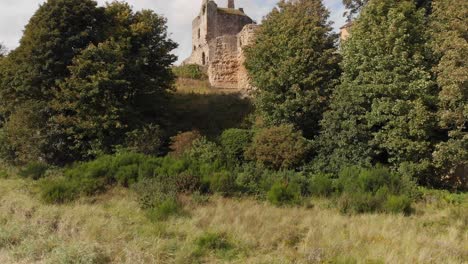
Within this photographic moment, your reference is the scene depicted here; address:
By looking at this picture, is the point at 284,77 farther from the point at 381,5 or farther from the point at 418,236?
the point at 418,236

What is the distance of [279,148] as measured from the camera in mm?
14617

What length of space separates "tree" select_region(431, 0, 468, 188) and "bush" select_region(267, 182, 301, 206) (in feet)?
15.5

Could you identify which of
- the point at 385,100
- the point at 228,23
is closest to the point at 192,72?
the point at 228,23

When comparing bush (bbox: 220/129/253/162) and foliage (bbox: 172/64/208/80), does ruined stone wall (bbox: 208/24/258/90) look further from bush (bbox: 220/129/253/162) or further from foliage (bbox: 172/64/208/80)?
bush (bbox: 220/129/253/162)

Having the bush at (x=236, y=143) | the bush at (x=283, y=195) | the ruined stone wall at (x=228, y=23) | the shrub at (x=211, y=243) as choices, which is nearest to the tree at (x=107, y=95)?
the bush at (x=236, y=143)

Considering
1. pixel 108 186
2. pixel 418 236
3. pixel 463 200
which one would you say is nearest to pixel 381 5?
pixel 463 200

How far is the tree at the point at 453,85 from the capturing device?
1256cm

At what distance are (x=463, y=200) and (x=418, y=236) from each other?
5.15 m

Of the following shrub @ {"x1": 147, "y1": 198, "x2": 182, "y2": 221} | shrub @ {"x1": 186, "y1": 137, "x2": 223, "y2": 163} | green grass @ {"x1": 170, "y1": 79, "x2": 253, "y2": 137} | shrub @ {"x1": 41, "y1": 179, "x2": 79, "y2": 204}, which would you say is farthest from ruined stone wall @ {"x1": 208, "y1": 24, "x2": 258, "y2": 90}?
shrub @ {"x1": 147, "y1": 198, "x2": 182, "y2": 221}

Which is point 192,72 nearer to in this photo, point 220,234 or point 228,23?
point 228,23

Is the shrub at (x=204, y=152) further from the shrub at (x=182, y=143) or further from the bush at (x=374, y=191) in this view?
the bush at (x=374, y=191)

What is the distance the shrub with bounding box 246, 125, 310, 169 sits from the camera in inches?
571

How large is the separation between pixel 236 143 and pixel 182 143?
6.51 ft

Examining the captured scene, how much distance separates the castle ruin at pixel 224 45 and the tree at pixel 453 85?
9500mm
